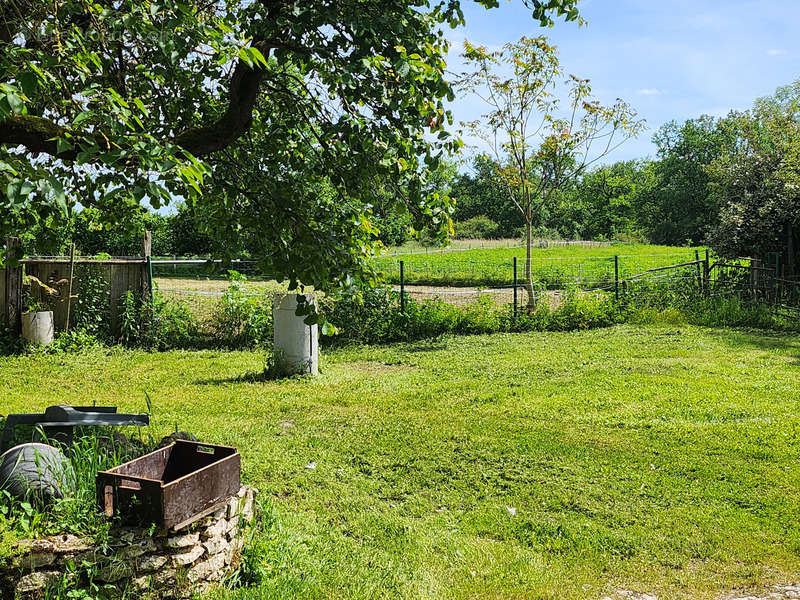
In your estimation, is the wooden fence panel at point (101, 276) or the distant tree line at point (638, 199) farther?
the distant tree line at point (638, 199)

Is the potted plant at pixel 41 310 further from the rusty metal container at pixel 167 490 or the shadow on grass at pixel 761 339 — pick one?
the shadow on grass at pixel 761 339

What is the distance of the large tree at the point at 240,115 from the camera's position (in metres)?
3.36

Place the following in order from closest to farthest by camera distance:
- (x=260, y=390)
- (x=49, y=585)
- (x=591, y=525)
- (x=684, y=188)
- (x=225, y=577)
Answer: (x=49, y=585)
(x=225, y=577)
(x=591, y=525)
(x=260, y=390)
(x=684, y=188)

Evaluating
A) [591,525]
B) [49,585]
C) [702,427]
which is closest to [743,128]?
→ [702,427]

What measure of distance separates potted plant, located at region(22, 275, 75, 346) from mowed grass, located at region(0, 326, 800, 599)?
707mm

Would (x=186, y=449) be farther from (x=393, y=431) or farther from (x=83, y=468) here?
(x=393, y=431)

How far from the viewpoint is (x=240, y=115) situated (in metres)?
5.05

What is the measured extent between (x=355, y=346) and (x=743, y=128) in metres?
14.5

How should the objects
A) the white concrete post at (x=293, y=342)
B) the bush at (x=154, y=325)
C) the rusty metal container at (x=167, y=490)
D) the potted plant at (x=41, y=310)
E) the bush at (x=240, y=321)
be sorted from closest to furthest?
the rusty metal container at (x=167, y=490), the white concrete post at (x=293, y=342), the potted plant at (x=41, y=310), the bush at (x=154, y=325), the bush at (x=240, y=321)

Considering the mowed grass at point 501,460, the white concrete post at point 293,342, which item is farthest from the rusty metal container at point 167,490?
the white concrete post at point 293,342

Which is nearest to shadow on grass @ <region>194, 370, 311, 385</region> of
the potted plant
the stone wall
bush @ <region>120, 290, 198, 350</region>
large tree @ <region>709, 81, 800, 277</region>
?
bush @ <region>120, 290, 198, 350</region>

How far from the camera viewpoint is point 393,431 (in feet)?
21.9

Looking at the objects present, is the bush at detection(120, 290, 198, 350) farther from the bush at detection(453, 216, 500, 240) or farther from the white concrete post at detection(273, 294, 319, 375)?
the bush at detection(453, 216, 500, 240)

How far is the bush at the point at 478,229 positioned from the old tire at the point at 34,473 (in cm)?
5904
